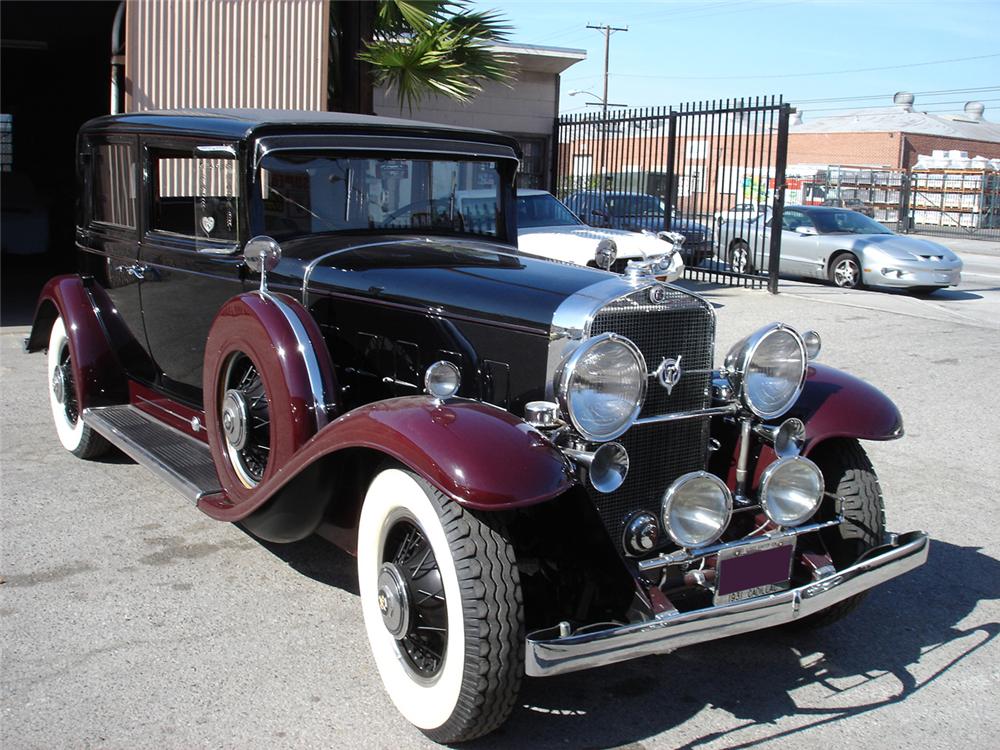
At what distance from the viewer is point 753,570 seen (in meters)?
2.99

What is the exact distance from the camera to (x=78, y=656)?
128 inches

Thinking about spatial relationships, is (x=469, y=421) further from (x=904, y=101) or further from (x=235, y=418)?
(x=904, y=101)

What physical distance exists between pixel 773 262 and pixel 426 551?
10066mm

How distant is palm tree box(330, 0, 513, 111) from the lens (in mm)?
11031

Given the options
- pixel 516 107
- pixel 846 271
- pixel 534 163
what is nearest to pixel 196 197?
pixel 846 271

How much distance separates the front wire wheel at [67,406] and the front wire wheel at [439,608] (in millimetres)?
2729

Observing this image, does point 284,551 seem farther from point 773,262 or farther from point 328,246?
point 773,262

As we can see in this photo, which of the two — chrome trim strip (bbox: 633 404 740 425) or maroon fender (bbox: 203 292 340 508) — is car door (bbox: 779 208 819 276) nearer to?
chrome trim strip (bbox: 633 404 740 425)

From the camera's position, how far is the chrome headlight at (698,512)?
9.47 feet

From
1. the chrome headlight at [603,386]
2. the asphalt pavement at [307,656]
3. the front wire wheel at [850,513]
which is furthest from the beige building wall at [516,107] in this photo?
the chrome headlight at [603,386]

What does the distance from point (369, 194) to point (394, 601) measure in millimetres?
1957

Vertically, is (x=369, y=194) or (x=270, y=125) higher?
(x=270, y=125)

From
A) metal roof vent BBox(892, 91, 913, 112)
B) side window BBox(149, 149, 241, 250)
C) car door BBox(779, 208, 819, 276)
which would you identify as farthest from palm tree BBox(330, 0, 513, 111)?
metal roof vent BBox(892, 91, 913, 112)

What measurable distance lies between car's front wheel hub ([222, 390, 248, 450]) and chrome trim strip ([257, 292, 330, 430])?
45 centimetres
